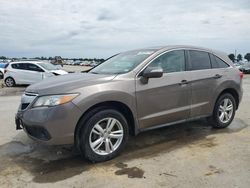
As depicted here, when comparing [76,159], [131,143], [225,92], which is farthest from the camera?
[225,92]

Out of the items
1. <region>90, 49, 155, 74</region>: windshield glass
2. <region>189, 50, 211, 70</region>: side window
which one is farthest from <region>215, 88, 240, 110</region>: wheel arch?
<region>90, 49, 155, 74</region>: windshield glass

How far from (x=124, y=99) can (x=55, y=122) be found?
3.44 ft

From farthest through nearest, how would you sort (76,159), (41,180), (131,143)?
1. (131,143)
2. (76,159)
3. (41,180)

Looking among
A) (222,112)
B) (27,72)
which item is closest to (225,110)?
(222,112)

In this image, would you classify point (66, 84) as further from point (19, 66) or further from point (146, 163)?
point (19, 66)

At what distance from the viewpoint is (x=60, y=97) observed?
4145 mm

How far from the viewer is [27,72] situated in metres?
16.9

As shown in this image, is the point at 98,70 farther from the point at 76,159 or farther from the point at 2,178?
the point at 2,178

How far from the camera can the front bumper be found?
160 inches

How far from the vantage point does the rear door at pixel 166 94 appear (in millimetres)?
4785

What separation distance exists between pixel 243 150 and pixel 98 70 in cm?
272

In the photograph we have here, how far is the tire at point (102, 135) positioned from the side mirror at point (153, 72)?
720 millimetres

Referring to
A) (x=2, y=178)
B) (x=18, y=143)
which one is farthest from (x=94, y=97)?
(x=18, y=143)

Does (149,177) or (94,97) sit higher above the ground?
(94,97)
